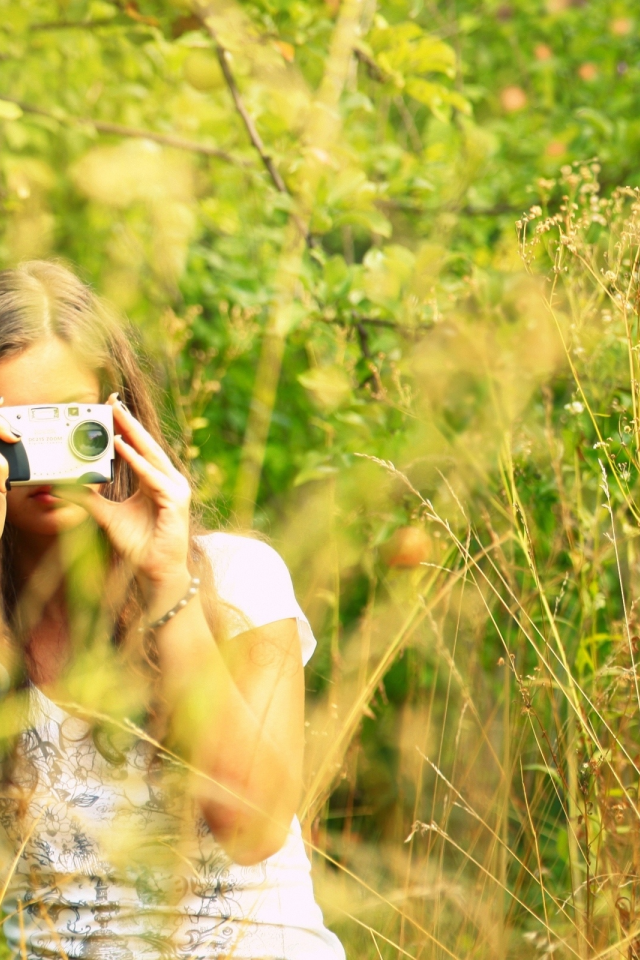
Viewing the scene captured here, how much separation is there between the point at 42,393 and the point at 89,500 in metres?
0.17

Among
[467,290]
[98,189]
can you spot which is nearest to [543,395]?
[467,290]

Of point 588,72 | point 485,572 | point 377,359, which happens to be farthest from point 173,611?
point 588,72

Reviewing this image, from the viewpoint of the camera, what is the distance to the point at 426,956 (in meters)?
1.29

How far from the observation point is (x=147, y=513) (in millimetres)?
1168

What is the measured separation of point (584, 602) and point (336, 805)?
1.10 m

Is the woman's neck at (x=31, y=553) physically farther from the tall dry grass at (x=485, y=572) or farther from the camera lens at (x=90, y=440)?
the tall dry grass at (x=485, y=572)

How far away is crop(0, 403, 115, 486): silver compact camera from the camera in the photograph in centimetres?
118

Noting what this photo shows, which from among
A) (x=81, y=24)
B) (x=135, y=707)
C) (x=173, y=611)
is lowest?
(x=135, y=707)

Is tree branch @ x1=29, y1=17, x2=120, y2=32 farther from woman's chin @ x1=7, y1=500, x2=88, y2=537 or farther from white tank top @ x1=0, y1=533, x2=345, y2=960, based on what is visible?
white tank top @ x1=0, y1=533, x2=345, y2=960

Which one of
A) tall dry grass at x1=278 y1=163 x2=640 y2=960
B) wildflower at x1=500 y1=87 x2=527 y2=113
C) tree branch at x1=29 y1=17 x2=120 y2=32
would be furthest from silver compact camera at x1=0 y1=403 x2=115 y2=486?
wildflower at x1=500 y1=87 x2=527 y2=113

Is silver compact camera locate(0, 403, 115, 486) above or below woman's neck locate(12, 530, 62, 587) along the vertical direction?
above

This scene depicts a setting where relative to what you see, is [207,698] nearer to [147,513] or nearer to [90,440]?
[147,513]

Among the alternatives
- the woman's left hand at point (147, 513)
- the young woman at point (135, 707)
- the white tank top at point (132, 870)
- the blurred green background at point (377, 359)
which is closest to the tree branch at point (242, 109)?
the blurred green background at point (377, 359)

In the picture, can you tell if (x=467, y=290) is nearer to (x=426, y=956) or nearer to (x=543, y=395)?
(x=543, y=395)
